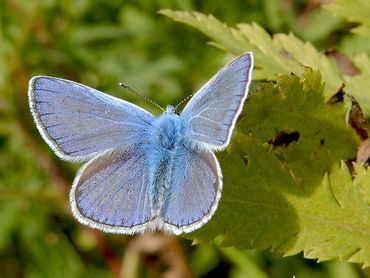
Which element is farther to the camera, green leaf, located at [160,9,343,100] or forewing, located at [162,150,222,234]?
green leaf, located at [160,9,343,100]

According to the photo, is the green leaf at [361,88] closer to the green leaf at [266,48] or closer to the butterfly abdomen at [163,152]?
the green leaf at [266,48]

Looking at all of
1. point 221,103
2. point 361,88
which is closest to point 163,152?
point 221,103

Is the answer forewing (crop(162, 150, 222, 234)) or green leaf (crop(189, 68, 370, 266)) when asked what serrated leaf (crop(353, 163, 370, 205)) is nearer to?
green leaf (crop(189, 68, 370, 266))

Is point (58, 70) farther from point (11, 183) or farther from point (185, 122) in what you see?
point (185, 122)

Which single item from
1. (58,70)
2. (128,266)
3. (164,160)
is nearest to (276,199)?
(164,160)

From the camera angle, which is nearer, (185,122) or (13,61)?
(185,122)

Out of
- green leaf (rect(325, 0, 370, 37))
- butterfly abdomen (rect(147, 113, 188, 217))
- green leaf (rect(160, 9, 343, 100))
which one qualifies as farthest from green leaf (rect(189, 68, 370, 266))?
green leaf (rect(325, 0, 370, 37))

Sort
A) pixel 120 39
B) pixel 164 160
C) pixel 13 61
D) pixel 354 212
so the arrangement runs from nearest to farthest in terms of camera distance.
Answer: pixel 354 212
pixel 164 160
pixel 13 61
pixel 120 39
